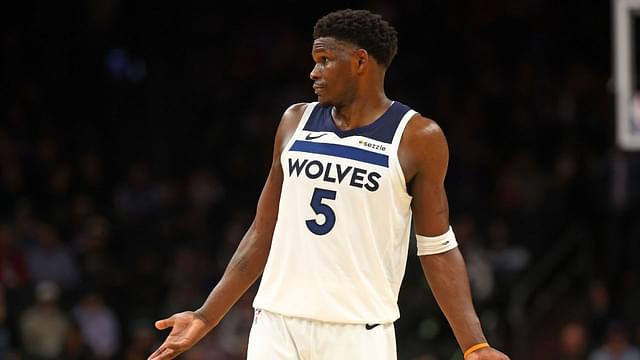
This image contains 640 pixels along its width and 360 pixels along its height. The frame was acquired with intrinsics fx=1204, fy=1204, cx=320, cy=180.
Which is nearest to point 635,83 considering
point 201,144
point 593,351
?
point 593,351

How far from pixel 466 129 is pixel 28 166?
5208mm

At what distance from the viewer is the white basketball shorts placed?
465 cm

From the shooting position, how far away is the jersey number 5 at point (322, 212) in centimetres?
467

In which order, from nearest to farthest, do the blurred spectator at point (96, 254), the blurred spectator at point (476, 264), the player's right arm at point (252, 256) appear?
the player's right arm at point (252, 256)
the blurred spectator at point (96, 254)
the blurred spectator at point (476, 264)

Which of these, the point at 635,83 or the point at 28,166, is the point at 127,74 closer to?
the point at 28,166

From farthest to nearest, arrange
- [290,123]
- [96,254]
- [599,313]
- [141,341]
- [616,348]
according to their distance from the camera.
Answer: [96,254]
[599,313]
[616,348]
[141,341]
[290,123]

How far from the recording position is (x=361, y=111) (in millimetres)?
4832

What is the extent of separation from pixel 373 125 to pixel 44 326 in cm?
729

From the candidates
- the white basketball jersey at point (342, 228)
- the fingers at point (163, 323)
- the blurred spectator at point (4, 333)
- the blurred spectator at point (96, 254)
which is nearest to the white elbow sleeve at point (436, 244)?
the white basketball jersey at point (342, 228)

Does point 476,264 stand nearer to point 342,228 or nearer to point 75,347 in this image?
point 75,347

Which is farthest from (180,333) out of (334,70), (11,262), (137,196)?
(137,196)

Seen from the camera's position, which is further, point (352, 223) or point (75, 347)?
point (75, 347)

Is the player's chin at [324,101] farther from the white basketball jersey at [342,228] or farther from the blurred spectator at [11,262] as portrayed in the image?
the blurred spectator at [11,262]

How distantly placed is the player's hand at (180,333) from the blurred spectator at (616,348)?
24.0 ft
